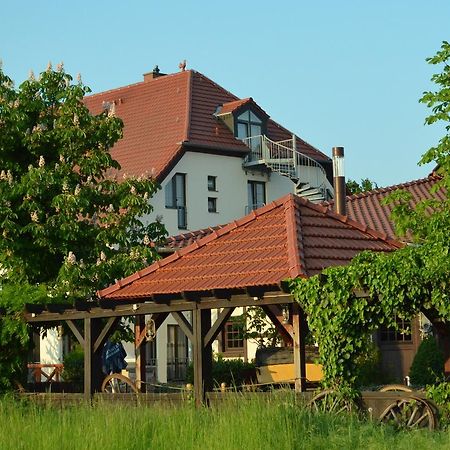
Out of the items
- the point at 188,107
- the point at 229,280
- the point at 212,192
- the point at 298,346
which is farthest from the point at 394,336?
the point at 188,107

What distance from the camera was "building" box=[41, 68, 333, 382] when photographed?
43.7m

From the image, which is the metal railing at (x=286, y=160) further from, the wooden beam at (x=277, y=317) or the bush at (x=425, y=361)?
the wooden beam at (x=277, y=317)

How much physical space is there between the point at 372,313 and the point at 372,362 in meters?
12.8

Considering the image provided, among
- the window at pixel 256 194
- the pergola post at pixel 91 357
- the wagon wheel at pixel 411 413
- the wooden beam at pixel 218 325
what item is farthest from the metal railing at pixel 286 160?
the wagon wheel at pixel 411 413

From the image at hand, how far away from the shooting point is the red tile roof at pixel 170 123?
144 ft

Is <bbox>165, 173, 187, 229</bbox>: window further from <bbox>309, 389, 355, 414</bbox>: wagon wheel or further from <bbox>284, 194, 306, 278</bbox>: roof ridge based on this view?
<bbox>309, 389, 355, 414</bbox>: wagon wheel

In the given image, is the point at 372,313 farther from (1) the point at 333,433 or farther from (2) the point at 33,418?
(2) the point at 33,418

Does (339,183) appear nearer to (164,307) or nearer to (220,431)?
(164,307)

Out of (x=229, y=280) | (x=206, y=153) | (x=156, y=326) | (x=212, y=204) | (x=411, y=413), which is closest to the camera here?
(x=411, y=413)

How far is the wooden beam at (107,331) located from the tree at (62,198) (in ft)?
8.87

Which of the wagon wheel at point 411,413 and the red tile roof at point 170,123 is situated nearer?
the wagon wheel at point 411,413

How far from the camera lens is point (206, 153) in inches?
1768

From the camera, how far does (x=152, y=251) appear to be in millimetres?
27062

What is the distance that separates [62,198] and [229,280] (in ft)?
22.9
